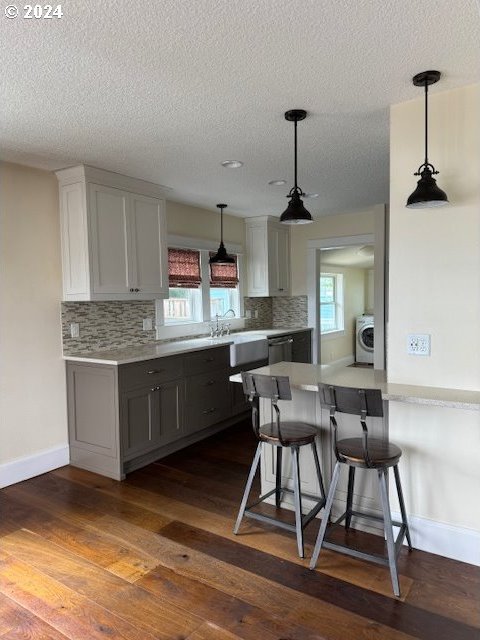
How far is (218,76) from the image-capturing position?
2.06 m

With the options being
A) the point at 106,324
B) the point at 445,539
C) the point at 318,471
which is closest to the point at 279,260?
the point at 106,324

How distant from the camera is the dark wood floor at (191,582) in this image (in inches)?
72.3

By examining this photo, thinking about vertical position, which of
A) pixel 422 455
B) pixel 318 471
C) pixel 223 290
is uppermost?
pixel 223 290

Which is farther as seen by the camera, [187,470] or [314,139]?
[187,470]

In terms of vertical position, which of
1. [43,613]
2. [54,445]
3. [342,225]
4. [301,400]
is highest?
[342,225]

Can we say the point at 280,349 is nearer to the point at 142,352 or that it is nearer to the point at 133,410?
the point at 142,352

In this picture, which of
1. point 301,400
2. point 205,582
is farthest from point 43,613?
point 301,400

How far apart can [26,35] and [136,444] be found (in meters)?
2.69

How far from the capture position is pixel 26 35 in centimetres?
171

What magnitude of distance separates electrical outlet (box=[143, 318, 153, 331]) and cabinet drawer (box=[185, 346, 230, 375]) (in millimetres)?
624

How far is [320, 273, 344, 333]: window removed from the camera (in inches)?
308

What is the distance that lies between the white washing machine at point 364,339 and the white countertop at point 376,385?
553cm

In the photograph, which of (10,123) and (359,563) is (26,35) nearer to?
(10,123)

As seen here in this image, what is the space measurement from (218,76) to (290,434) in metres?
1.86
